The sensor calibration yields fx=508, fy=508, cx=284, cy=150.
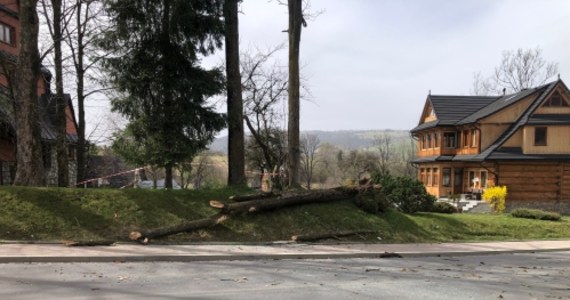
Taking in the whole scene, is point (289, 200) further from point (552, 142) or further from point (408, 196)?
point (552, 142)

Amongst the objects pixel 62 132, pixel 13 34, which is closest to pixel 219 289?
pixel 62 132

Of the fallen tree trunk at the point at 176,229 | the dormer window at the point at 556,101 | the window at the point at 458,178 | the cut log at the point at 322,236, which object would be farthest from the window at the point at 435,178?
the fallen tree trunk at the point at 176,229

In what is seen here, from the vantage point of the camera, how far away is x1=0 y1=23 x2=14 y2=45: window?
30481 millimetres

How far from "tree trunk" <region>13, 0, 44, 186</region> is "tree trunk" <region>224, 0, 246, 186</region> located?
6.03 m

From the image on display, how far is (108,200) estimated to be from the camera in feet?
44.2

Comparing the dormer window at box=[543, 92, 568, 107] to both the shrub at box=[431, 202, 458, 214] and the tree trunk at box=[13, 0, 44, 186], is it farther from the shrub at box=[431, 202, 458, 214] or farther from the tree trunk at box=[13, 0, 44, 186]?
the tree trunk at box=[13, 0, 44, 186]

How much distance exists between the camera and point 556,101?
39.3m

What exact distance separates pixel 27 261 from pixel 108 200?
4048mm

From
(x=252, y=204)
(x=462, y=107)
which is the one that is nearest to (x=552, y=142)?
(x=462, y=107)

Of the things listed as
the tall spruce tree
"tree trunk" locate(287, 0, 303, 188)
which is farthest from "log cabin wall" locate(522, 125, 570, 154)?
the tall spruce tree

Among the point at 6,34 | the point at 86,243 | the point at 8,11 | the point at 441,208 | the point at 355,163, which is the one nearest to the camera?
the point at 86,243

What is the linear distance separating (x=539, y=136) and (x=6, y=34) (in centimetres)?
3737

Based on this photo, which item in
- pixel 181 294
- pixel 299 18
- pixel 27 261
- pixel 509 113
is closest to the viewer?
pixel 181 294

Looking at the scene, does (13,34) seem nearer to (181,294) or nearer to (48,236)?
(48,236)
